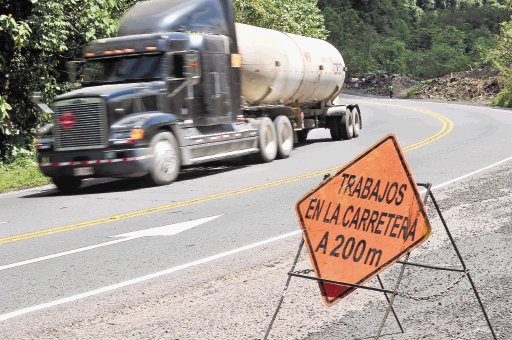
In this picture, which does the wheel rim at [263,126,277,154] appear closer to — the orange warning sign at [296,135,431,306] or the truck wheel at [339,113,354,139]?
the truck wheel at [339,113,354,139]

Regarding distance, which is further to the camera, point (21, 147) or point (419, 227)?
point (21, 147)

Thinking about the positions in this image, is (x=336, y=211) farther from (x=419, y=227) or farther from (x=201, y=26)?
(x=201, y=26)

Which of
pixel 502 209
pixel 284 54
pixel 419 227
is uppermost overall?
pixel 284 54

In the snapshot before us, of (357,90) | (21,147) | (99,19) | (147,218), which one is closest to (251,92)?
(99,19)

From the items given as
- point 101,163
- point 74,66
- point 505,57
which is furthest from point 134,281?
point 505,57

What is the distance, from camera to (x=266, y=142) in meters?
20.5

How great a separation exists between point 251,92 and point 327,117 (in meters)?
6.92

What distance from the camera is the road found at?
21.0 feet

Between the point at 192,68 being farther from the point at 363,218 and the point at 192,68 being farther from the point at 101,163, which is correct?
the point at 363,218

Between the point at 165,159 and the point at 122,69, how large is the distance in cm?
230

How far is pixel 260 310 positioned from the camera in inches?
262

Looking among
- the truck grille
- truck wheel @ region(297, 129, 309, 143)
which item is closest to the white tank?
truck wheel @ region(297, 129, 309, 143)

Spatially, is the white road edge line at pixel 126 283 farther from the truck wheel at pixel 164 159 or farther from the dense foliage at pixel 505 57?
the dense foliage at pixel 505 57

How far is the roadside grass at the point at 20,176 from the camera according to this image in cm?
1758
